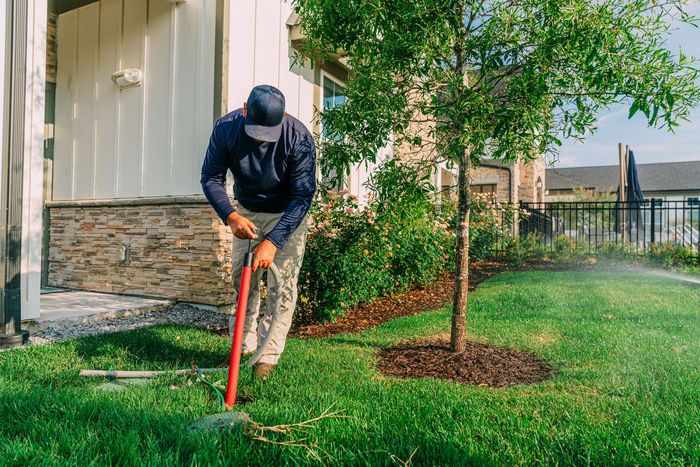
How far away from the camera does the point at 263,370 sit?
3012mm

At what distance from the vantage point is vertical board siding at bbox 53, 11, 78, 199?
675 cm

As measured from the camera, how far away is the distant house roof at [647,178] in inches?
1374

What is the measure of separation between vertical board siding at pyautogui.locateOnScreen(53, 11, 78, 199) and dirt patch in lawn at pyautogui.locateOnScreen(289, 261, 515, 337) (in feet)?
13.7

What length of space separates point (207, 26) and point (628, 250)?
857 cm

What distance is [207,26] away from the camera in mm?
5562

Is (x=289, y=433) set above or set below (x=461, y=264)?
below

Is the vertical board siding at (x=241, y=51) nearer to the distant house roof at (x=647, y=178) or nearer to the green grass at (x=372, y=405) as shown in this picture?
the green grass at (x=372, y=405)

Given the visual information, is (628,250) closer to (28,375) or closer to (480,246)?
(480,246)

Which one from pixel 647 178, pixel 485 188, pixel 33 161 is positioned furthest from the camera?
pixel 647 178

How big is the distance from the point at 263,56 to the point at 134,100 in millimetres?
1659

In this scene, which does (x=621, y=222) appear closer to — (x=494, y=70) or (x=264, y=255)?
(x=494, y=70)

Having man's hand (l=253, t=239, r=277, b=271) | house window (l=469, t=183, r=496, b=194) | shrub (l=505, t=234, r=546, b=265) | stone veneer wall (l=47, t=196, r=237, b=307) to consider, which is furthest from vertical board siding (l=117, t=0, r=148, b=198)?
house window (l=469, t=183, r=496, b=194)

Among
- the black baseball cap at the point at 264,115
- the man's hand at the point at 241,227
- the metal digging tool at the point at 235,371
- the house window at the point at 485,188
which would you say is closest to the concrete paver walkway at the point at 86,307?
the metal digging tool at the point at 235,371

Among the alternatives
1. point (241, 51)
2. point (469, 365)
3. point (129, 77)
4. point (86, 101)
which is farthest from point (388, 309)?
point (86, 101)
